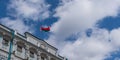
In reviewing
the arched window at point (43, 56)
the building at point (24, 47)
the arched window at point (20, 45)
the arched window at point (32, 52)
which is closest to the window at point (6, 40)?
the building at point (24, 47)

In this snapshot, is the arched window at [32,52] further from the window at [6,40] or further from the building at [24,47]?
the window at [6,40]

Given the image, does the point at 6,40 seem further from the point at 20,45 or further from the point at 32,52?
the point at 32,52

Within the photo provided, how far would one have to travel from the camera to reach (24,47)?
5225 cm

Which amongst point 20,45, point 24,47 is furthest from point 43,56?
point 20,45

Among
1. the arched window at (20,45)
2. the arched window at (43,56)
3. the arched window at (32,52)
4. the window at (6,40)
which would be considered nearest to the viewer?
the window at (6,40)

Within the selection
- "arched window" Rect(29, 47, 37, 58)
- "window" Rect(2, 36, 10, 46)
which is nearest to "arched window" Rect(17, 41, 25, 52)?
"arched window" Rect(29, 47, 37, 58)

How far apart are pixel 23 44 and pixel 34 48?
2547mm

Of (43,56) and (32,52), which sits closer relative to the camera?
(32,52)

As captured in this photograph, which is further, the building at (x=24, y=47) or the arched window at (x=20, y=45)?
the arched window at (x=20, y=45)

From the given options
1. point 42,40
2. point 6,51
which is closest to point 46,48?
point 42,40

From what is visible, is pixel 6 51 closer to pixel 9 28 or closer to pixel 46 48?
pixel 9 28

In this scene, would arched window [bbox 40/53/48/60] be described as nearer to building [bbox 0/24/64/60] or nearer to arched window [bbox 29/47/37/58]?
building [bbox 0/24/64/60]

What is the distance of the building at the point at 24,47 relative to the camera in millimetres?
48969

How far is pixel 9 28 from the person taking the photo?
50.3 metres
